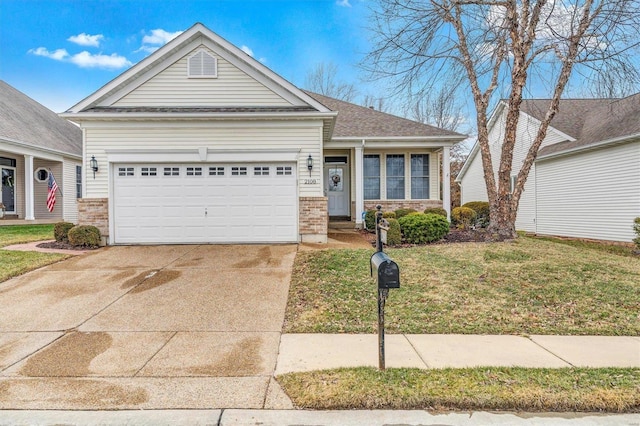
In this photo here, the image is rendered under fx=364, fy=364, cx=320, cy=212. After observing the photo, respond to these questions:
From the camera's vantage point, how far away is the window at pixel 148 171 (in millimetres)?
10391

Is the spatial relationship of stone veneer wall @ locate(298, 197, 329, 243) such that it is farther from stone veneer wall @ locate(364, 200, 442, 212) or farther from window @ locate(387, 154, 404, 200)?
window @ locate(387, 154, 404, 200)

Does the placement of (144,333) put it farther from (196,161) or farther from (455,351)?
(196,161)

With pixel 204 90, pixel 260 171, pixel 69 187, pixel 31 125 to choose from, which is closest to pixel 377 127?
pixel 260 171

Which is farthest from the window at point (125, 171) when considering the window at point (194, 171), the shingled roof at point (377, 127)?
the shingled roof at point (377, 127)

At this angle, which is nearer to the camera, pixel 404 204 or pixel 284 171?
pixel 284 171

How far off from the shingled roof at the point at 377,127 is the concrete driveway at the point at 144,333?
774 cm

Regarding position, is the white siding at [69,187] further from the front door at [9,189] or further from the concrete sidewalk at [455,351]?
the concrete sidewalk at [455,351]

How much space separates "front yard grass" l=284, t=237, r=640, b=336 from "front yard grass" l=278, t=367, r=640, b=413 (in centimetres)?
131

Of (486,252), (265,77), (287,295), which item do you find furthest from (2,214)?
(486,252)

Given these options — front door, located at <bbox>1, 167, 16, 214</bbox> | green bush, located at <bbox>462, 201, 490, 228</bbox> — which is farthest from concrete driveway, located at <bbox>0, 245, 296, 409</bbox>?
front door, located at <bbox>1, 167, 16, 214</bbox>

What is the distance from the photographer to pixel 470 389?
323 cm

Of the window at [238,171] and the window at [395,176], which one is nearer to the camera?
the window at [238,171]

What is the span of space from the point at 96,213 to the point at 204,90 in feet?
15.5

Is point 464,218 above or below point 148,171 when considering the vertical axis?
below
